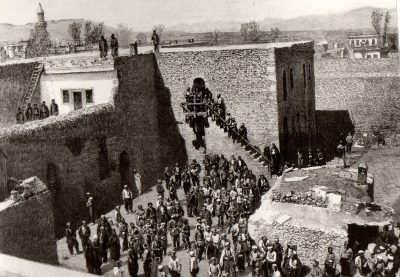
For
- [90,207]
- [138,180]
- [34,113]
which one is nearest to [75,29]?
[34,113]

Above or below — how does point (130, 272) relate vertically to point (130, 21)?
below

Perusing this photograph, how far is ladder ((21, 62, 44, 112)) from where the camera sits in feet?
84.1

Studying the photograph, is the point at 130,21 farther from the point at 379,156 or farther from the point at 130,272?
the point at 379,156

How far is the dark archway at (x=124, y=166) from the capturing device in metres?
23.8

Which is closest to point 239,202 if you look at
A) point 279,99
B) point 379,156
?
point 279,99

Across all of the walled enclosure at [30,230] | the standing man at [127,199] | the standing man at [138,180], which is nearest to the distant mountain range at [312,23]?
the standing man at [138,180]

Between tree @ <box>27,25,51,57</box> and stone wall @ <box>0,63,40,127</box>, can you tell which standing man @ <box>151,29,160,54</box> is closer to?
stone wall @ <box>0,63,40,127</box>

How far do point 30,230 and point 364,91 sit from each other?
91.8 feet

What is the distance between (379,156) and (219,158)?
10.2 meters

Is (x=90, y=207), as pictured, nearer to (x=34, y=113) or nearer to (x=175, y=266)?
(x=34, y=113)

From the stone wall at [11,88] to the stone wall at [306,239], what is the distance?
16154 millimetres

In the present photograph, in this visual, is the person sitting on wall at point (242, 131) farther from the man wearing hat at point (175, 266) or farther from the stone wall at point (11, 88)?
the man wearing hat at point (175, 266)

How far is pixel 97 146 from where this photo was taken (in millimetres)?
21641

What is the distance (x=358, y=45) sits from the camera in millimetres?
53719
